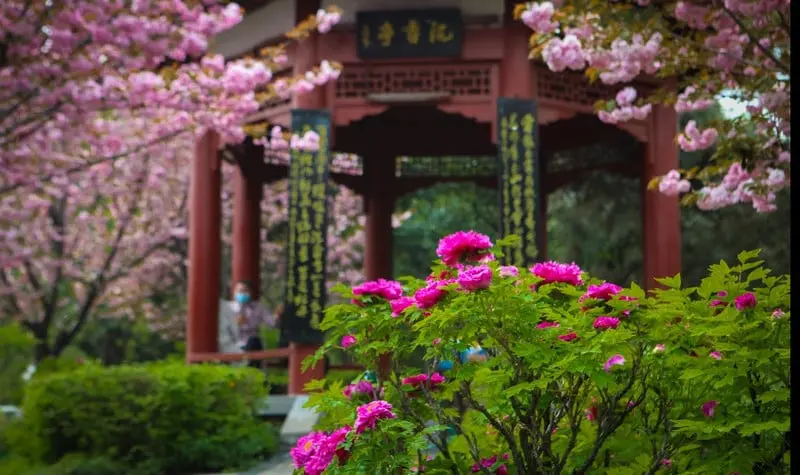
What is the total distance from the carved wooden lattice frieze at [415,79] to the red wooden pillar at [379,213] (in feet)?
14.5

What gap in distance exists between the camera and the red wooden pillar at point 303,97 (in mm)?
11125

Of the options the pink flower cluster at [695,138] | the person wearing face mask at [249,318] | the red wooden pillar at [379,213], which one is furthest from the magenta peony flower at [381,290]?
the red wooden pillar at [379,213]

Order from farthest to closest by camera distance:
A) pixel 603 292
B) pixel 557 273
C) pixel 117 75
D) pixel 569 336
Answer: pixel 117 75
pixel 557 273
pixel 603 292
pixel 569 336

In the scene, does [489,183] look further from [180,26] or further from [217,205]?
[180,26]

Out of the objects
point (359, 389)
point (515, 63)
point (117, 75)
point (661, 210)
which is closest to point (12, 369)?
point (117, 75)

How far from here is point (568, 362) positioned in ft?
10.8

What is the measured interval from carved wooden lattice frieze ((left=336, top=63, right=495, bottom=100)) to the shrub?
4.19 metres

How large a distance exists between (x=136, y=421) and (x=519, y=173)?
4.97 m

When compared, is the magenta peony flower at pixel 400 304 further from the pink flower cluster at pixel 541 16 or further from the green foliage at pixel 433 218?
the green foliage at pixel 433 218

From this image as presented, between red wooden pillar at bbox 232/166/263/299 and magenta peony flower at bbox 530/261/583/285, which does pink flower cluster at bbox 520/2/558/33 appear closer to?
magenta peony flower at bbox 530/261/583/285

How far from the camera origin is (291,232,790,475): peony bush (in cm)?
339

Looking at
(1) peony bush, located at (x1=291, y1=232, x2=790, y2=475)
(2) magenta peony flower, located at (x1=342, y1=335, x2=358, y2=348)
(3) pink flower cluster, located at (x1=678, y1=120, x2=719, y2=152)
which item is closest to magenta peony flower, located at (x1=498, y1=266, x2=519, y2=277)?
(1) peony bush, located at (x1=291, y1=232, x2=790, y2=475)

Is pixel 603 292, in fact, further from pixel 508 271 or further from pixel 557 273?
pixel 508 271

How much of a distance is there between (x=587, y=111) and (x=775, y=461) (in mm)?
9059
